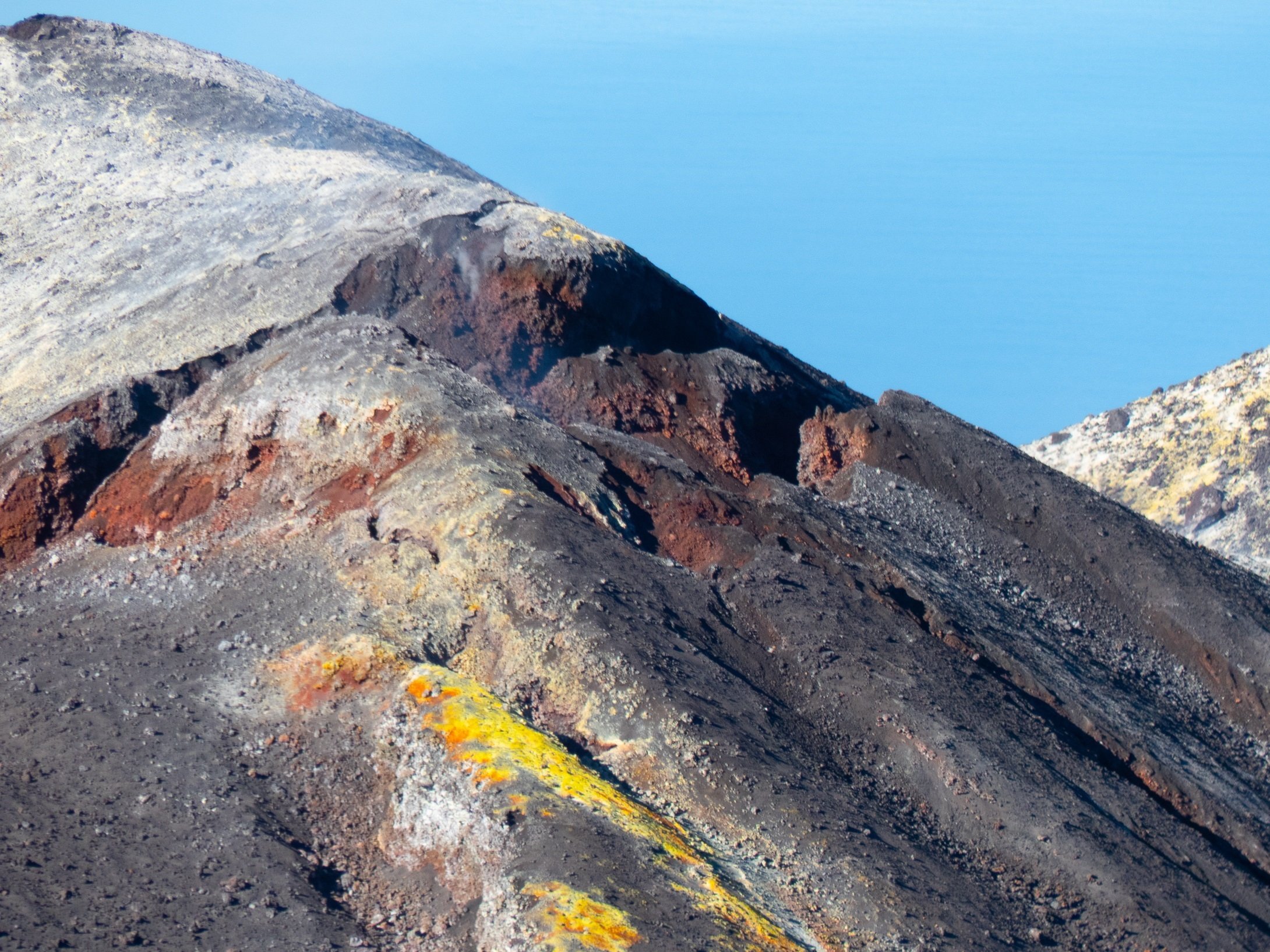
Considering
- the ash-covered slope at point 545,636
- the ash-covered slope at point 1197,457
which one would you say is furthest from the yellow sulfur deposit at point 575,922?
the ash-covered slope at point 1197,457

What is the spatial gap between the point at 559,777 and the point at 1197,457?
130 ft

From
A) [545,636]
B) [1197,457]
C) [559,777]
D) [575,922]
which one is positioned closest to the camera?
[575,922]

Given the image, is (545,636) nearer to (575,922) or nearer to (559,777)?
(559,777)

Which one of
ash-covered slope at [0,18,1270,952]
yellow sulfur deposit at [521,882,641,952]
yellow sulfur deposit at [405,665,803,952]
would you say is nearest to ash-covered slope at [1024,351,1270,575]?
ash-covered slope at [0,18,1270,952]

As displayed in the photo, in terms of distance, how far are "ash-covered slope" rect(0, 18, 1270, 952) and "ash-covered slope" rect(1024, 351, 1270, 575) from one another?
2264 cm

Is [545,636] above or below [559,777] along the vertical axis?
above

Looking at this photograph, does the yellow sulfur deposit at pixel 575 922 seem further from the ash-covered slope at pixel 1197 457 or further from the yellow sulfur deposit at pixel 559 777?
the ash-covered slope at pixel 1197 457

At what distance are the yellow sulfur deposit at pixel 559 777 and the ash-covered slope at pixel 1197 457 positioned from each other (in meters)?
34.2

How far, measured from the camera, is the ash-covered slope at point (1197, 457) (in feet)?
139


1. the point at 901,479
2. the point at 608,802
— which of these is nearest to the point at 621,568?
the point at 608,802

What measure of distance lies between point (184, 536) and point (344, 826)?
5.84 metres

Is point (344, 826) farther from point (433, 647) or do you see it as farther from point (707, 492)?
point (707, 492)

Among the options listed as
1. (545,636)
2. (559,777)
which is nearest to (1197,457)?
(545,636)

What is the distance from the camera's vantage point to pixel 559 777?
1098cm
